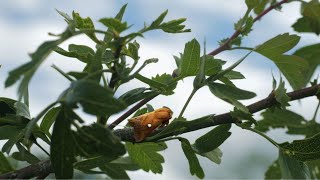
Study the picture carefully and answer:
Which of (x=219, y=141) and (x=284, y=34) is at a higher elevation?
(x=284, y=34)

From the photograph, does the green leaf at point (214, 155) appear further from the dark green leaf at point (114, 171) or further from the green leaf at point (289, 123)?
the green leaf at point (289, 123)

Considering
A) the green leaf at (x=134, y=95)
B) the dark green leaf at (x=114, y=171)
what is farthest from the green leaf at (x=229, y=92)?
the dark green leaf at (x=114, y=171)

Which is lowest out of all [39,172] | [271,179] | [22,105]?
[271,179]

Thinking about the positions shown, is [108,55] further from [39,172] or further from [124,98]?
[39,172]

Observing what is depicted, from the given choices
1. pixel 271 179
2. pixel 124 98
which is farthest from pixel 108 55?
pixel 271 179

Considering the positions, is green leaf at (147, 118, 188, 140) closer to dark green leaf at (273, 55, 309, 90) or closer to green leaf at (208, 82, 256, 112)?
green leaf at (208, 82, 256, 112)

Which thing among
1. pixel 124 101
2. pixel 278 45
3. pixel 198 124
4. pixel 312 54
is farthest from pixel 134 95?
pixel 312 54

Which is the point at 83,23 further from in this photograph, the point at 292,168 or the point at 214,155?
the point at 292,168
